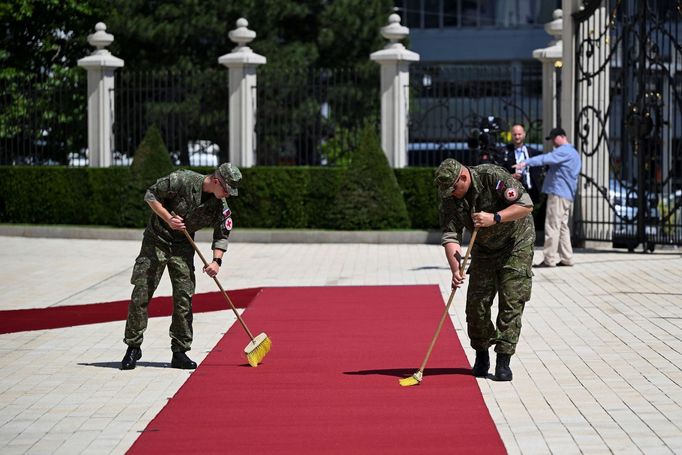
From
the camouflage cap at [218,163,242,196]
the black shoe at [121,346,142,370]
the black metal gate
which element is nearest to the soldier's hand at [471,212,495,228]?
the camouflage cap at [218,163,242,196]

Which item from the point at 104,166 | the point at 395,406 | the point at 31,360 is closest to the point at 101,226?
the point at 104,166

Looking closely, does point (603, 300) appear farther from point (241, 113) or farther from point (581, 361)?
point (241, 113)

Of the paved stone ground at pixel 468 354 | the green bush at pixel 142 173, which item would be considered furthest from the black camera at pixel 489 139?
the green bush at pixel 142 173

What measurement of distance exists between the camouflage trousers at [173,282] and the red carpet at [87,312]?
2615 millimetres

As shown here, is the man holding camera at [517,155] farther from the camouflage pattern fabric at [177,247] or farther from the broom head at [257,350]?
the camouflage pattern fabric at [177,247]

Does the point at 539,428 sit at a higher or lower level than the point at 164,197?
lower

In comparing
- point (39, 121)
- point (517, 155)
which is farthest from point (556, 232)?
point (39, 121)

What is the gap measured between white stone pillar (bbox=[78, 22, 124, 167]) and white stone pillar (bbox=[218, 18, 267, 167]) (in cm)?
236

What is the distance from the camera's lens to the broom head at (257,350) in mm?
10164

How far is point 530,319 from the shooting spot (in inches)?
505

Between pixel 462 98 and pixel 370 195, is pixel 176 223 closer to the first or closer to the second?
pixel 370 195

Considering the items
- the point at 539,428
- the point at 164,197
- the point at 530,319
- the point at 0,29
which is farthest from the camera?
the point at 0,29

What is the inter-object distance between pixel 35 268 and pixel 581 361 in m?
9.80

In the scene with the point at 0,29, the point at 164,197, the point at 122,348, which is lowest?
the point at 122,348
